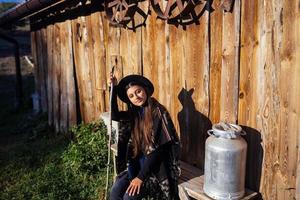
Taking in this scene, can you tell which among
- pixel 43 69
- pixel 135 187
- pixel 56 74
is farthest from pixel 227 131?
pixel 43 69

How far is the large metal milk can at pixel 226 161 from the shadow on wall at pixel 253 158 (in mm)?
151

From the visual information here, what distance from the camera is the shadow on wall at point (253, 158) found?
11.3 feet

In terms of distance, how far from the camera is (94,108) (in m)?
6.50

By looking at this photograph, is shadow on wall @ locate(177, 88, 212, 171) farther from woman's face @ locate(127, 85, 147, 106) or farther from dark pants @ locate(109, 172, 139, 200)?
dark pants @ locate(109, 172, 139, 200)

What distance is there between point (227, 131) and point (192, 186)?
2.48 ft

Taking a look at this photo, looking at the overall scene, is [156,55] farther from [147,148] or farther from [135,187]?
[135,187]

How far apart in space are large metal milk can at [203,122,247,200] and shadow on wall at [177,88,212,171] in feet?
2.07

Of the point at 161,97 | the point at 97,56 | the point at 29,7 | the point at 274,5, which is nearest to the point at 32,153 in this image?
the point at 97,56

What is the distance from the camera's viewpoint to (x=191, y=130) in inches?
168

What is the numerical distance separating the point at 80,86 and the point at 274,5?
4.44 metres

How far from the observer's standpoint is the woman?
3697 mm

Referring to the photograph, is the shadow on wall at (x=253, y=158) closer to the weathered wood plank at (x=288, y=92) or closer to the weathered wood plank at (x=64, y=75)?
the weathered wood plank at (x=288, y=92)

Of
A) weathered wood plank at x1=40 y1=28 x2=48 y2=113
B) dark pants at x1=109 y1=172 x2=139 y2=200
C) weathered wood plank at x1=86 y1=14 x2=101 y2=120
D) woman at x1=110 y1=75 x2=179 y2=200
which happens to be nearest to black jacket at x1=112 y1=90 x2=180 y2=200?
woman at x1=110 y1=75 x2=179 y2=200

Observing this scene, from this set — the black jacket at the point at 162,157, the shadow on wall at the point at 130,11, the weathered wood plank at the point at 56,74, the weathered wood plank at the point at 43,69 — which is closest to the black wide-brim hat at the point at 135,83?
the black jacket at the point at 162,157
